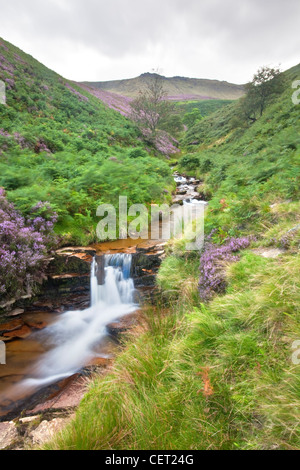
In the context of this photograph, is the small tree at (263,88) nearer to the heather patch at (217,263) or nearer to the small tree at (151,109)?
the small tree at (151,109)

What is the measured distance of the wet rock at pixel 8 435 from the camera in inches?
109

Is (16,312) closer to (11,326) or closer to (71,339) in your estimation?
(11,326)

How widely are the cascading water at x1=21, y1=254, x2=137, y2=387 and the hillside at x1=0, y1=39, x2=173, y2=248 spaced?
5.83 feet

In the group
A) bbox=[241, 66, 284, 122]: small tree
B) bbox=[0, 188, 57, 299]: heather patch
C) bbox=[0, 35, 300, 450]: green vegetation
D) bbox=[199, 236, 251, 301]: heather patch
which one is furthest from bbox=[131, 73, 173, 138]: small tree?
bbox=[199, 236, 251, 301]: heather patch

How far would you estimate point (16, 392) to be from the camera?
3.74m

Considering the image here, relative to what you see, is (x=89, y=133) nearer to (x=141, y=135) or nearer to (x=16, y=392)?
(x=141, y=135)

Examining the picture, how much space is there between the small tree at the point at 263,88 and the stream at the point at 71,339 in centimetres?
2758

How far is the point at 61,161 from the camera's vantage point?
1094cm

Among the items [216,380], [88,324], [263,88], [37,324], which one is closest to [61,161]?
[37,324]

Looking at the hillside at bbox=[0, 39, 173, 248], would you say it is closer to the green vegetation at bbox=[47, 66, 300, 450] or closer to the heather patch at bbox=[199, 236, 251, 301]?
the heather patch at bbox=[199, 236, 251, 301]

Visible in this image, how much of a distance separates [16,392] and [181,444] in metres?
3.07

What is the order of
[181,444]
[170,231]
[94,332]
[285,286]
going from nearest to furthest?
[181,444] < [285,286] < [94,332] < [170,231]
